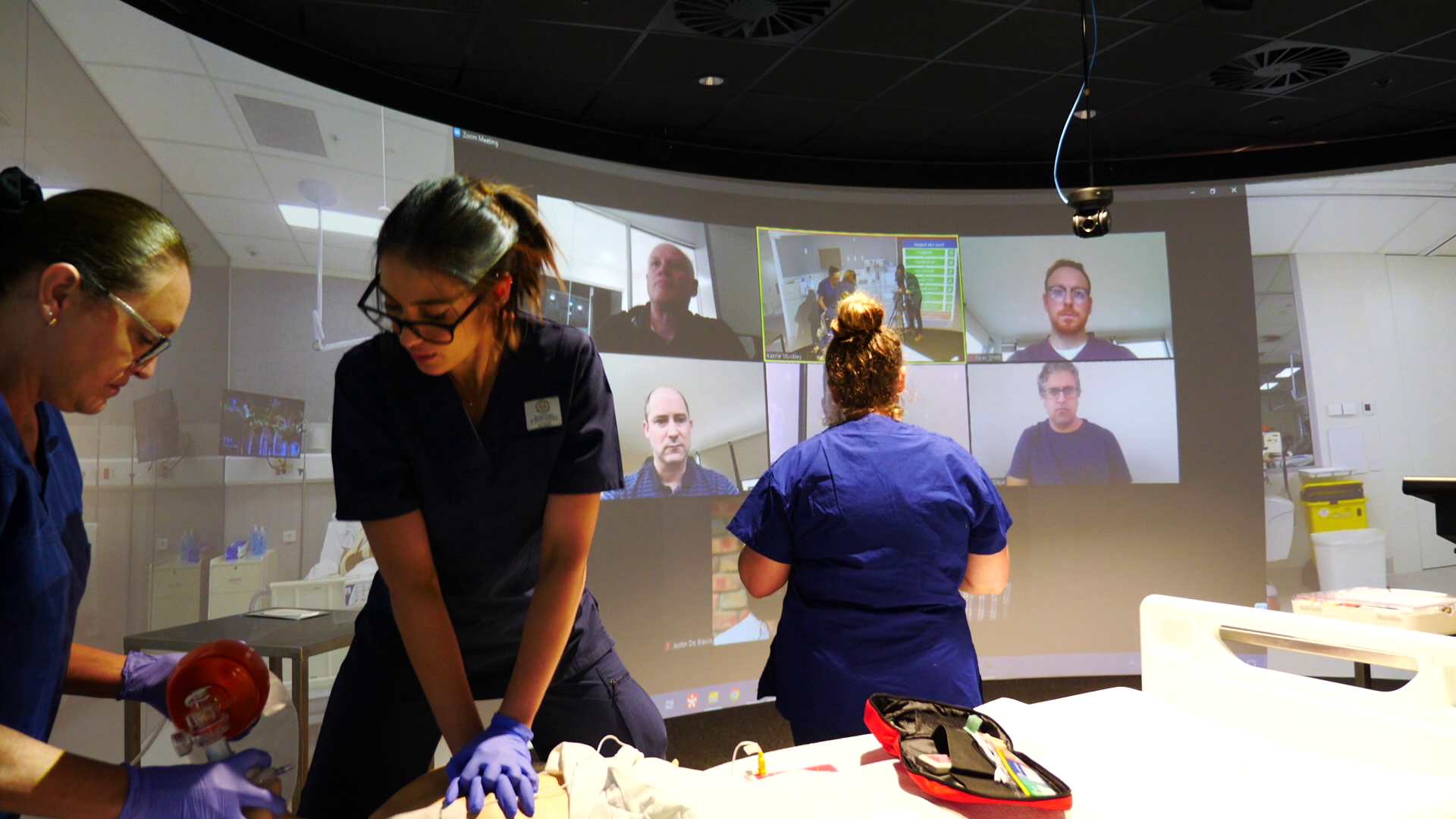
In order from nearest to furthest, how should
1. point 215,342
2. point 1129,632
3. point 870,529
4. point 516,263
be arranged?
point 516,263, point 870,529, point 215,342, point 1129,632

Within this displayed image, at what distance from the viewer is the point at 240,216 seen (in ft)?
9.32

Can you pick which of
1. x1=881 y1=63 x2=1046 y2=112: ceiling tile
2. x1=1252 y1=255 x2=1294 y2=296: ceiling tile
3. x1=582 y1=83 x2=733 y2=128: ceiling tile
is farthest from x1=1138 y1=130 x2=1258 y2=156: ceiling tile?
x1=582 y1=83 x2=733 y2=128: ceiling tile

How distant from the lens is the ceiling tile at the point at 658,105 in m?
3.81

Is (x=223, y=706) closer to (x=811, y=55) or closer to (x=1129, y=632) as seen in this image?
(x=811, y=55)

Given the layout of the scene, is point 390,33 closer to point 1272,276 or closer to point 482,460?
point 482,460

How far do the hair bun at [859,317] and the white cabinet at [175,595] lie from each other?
6.96 ft

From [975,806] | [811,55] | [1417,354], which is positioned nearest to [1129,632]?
[1417,354]

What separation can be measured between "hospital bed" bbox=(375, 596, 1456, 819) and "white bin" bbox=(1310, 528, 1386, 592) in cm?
379

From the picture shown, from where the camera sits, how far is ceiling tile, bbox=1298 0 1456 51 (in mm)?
3336

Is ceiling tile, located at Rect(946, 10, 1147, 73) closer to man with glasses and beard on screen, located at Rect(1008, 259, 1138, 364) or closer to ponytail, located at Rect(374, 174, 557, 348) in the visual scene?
man with glasses and beard on screen, located at Rect(1008, 259, 1138, 364)

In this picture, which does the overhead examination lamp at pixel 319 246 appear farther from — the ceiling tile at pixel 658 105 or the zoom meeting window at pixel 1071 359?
the zoom meeting window at pixel 1071 359

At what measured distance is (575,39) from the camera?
335 centimetres

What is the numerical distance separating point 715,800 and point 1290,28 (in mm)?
3873

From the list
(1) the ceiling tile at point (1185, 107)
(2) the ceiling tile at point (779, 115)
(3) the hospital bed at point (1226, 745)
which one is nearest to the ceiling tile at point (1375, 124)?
(1) the ceiling tile at point (1185, 107)
